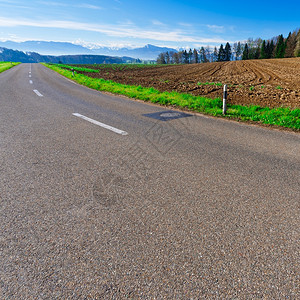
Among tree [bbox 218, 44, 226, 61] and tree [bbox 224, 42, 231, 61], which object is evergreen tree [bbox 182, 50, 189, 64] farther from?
tree [bbox 224, 42, 231, 61]

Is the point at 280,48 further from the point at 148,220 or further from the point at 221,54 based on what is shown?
the point at 148,220

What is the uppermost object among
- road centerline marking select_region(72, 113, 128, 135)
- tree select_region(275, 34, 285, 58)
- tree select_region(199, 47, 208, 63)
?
tree select_region(199, 47, 208, 63)

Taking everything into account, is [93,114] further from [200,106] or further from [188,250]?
[188,250]

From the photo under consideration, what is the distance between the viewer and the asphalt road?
5.65ft

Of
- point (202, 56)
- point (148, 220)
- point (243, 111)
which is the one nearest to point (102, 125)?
point (148, 220)

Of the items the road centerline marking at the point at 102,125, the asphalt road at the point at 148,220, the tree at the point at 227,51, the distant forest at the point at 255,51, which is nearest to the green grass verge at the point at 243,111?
the asphalt road at the point at 148,220

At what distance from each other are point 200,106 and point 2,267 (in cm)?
828

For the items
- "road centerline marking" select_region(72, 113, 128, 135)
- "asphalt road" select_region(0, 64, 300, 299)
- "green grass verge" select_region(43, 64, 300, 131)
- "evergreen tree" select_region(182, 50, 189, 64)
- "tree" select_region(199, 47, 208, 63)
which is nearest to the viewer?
"asphalt road" select_region(0, 64, 300, 299)

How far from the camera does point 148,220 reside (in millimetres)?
2387

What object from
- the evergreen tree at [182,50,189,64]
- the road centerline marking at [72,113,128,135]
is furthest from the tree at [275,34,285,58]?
the road centerline marking at [72,113,128,135]

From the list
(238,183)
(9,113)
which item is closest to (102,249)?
(238,183)

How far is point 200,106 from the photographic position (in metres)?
8.73

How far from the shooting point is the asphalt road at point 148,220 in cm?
172

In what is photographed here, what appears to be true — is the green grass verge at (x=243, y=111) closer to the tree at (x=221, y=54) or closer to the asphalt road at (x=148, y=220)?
the asphalt road at (x=148, y=220)
